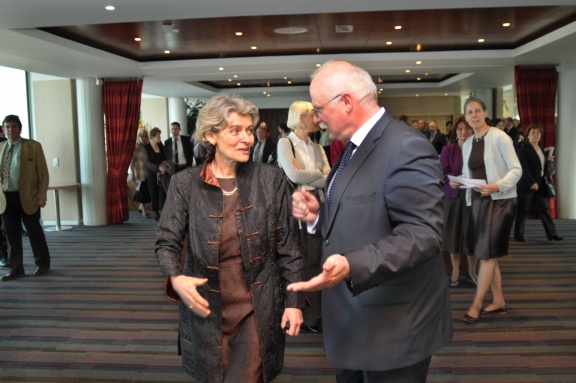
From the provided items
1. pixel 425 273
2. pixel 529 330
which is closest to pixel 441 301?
pixel 425 273

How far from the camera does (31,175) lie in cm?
654

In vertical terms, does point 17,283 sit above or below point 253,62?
below

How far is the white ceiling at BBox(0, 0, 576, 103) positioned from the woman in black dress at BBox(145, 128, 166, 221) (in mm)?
1307

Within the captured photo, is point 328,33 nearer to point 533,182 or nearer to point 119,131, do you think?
point 533,182

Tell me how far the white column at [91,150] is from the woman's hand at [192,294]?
9.48 m

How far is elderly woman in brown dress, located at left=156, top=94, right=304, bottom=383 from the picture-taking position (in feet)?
7.40

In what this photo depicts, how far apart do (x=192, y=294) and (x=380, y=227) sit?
0.72 m

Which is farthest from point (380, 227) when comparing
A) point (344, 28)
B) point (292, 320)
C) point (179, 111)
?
point (179, 111)

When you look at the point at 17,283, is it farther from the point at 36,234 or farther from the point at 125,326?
the point at 125,326

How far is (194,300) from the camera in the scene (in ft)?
6.68

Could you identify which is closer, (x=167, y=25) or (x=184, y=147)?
(x=167, y=25)

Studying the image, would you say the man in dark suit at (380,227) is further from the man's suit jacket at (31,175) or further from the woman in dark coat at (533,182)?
the woman in dark coat at (533,182)

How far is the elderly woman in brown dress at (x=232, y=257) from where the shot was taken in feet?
7.40

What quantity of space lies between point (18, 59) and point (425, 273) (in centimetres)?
856
